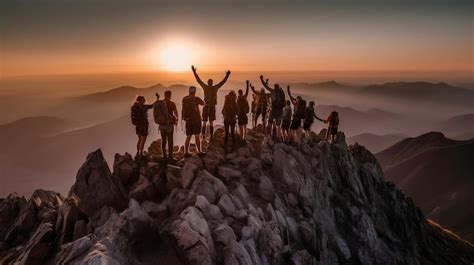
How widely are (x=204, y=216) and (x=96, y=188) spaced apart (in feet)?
21.5

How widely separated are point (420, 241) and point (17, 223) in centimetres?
5890

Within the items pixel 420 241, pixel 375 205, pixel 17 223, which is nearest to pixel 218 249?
pixel 17 223

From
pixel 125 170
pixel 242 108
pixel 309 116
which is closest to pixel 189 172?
pixel 125 170

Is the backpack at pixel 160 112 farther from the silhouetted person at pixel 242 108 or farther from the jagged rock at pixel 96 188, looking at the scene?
the silhouetted person at pixel 242 108

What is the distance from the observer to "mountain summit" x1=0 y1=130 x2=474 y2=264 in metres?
17.3

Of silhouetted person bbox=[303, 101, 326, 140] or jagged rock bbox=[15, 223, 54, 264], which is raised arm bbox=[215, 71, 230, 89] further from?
jagged rock bbox=[15, 223, 54, 264]

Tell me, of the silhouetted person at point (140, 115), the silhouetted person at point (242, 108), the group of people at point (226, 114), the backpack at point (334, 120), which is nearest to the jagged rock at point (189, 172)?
the group of people at point (226, 114)

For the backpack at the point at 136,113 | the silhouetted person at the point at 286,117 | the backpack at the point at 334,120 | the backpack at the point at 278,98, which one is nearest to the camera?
the backpack at the point at 136,113

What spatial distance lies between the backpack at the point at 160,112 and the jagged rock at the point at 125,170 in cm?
344

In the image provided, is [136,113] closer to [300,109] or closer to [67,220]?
[67,220]

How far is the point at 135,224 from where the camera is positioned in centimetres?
1780

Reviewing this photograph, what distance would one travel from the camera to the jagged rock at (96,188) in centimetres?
2080

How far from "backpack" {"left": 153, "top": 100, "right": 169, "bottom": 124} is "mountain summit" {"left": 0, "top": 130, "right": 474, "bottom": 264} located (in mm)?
2922

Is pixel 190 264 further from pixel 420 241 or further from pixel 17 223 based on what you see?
pixel 420 241
